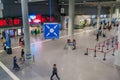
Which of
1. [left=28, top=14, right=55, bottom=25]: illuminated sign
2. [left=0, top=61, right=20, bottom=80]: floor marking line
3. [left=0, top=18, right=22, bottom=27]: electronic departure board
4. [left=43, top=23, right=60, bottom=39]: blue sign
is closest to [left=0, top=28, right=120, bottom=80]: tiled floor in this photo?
[left=0, top=61, right=20, bottom=80]: floor marking line

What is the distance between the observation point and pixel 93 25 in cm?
3828

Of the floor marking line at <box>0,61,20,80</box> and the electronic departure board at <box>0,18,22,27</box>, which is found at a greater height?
the electronic departure board at <box>0,18,22,27</box>

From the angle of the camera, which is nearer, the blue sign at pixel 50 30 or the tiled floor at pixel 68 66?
the blue sign at pixel 50 30

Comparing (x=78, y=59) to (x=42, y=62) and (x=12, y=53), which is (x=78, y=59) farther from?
(x=12, y=53)

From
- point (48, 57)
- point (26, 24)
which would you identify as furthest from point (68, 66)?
point (26, 24)

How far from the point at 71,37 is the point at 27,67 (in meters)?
7.02

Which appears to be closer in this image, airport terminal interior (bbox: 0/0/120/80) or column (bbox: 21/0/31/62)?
airport terminal interior (bbox: 0/0/120/80)

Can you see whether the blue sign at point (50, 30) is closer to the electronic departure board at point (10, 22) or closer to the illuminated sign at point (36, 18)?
the electronic departure board at point (10, 22)

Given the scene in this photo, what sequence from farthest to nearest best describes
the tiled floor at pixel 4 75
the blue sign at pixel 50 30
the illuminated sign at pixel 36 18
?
the illuminated sign at pixel 36 18 → the tiled floor at pixel 4 75 → the blue sign at pixel 50 30

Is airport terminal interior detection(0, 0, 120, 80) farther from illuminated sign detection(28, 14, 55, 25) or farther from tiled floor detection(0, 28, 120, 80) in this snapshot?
illuminated sign detection(28, 14, 55, 25)

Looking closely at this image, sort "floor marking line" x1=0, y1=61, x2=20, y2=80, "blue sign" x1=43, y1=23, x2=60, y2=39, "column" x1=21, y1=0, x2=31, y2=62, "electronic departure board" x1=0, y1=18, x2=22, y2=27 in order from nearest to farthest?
"blue sign" x1=43, y1=23, x2=60, y2=39 < "floor marking line" x1=0, y1=61, x2=20, y2=80 < "column" x1=21, y1=0, x2=31, y2=62 < "electronic departure board" x1=0, y1=18, x2=22, y2=27

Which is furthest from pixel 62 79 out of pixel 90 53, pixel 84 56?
pixel 90 53

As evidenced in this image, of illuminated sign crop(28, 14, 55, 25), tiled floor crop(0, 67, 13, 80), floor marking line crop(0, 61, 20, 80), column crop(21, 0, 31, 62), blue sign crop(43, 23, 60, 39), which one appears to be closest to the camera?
blue sign crop(43, 23, 60, 39)

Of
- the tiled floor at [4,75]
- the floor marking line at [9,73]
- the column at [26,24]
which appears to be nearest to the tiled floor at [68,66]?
the floor marking line at [9,73]
